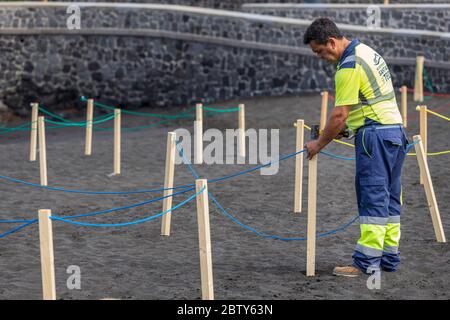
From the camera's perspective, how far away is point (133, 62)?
75.3ft

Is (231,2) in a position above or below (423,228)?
above

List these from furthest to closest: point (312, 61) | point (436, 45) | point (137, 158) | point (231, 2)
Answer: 1. point (231, 2)
2. point (312, 61)
3. point (436, 45)
4. point (137, 158)

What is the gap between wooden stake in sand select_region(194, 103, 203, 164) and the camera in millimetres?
13664

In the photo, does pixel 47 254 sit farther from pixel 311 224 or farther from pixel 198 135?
pixel 198 135

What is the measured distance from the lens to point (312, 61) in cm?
2147

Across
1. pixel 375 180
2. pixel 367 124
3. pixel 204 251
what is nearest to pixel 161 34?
pixel 367 124

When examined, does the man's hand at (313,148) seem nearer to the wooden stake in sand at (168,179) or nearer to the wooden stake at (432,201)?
the wooden stake at (432,201)

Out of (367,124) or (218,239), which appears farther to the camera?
(218,239)

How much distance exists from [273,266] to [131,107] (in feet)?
49.5

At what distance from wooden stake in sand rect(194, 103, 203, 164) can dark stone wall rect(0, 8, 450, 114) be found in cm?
769

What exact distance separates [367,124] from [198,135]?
6.58 meters

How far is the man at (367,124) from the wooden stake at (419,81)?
11712mm

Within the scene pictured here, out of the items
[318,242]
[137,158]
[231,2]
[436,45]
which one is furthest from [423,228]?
[231,2]

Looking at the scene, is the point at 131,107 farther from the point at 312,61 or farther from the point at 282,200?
the point at 282,200
